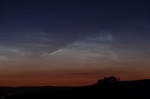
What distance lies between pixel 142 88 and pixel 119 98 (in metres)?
4.22

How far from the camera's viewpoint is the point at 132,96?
34.1 m

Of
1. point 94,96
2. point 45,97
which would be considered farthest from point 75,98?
point 45,97

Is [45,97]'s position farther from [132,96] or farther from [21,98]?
[132,96]

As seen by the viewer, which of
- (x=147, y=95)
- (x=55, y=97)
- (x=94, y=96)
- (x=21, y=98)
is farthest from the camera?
(x=21, y=98)

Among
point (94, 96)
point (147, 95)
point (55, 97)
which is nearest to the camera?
point (147, 95)

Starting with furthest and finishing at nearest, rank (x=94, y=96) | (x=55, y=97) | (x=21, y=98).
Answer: (x=21, y=98) → (x=55, y=97) → (x=94, y=96)

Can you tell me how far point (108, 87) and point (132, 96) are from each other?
19.9 feet

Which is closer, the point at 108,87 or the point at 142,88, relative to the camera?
the point at 142,88

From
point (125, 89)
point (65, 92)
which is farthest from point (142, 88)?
point (65, 92)

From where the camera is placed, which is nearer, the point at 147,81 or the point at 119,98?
the point at 119,98

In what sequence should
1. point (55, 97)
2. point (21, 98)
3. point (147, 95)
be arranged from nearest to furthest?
1. point (147, 95)
2. point (55, 97)
3. point (21, 98)

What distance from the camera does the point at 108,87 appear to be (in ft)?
131

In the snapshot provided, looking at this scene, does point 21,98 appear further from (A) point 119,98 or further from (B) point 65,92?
(A) point 119,98

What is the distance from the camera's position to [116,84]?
41344 mm
